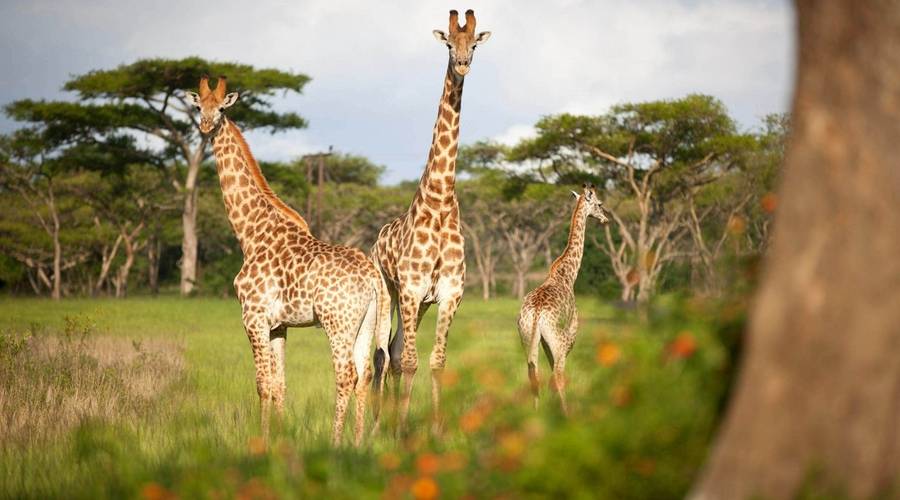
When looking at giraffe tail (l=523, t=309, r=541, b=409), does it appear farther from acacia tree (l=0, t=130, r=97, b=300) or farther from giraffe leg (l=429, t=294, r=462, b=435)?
acacia tree (l=0, t=130, r=97, b=300)

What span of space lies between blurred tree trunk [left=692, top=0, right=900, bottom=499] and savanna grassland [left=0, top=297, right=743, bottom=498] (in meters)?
0.31

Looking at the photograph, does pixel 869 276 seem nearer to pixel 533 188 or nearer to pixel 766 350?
pixel 766 350

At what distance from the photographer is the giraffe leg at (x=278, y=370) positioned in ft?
23.4

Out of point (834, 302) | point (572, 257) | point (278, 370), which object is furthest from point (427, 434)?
point (572, 257)

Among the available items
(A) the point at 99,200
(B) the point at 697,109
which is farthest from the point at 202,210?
(B) the point at 697,109

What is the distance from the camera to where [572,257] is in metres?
9.95

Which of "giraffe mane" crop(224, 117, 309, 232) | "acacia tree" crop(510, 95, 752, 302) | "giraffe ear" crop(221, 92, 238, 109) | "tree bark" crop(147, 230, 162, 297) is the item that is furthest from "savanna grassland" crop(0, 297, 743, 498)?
"tree bark" crop(147, 230, 162, 297)

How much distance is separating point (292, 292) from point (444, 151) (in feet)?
6.28

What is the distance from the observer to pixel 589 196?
1096cm

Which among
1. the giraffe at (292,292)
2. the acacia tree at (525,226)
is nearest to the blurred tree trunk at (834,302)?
the giraffe at (292,292)

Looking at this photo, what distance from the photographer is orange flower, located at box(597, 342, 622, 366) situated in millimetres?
3379

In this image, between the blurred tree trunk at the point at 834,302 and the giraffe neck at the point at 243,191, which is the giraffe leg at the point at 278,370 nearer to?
the giraffe neck at the point at 243,191

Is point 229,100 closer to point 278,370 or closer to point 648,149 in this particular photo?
point 278,370

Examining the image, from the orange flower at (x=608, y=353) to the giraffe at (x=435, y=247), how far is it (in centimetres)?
407
